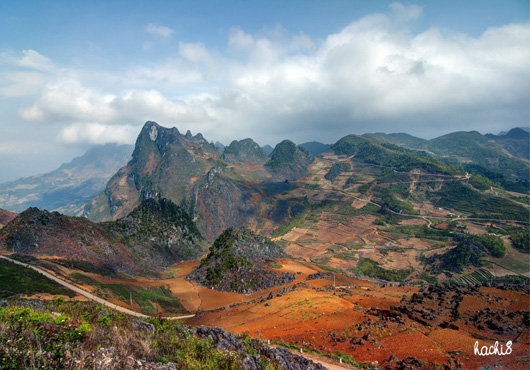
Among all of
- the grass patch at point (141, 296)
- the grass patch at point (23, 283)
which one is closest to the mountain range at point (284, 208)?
the grass patch at point (141, 296)

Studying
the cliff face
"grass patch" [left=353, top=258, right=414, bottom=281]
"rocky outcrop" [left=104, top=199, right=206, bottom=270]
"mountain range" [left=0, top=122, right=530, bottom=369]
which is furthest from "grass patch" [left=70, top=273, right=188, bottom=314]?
the cliff face

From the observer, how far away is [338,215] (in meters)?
121

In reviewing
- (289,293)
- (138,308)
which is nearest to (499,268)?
(289,293)

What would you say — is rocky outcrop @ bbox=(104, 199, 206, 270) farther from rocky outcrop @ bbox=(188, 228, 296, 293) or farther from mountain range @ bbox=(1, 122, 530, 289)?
rocky outcrop @ bbox=(188, 228, 296, 293)

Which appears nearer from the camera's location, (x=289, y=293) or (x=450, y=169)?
(x=289, y=293)

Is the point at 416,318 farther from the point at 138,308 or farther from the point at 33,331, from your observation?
the point at 138,308

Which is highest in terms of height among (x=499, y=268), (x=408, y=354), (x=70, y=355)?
(x=70, y=355)

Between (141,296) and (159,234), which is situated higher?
(159,234)

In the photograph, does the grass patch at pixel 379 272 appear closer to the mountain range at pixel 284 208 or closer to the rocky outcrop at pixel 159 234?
the mountain range at pixel 284 208

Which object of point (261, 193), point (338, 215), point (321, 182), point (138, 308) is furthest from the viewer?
point (321, 182)

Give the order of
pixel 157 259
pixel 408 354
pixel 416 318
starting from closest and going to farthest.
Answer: pixel 408 354, pixel 416 318, pixel 157 259

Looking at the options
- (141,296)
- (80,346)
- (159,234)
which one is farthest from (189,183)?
(80,346)

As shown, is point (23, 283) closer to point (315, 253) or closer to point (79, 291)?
point (79, 291)

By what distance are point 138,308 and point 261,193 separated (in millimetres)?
114984
